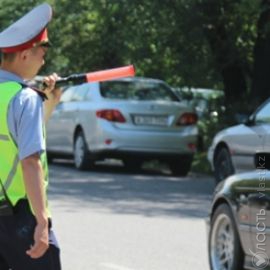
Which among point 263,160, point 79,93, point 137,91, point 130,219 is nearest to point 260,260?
point 263,160

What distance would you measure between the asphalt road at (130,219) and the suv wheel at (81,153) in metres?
0.24

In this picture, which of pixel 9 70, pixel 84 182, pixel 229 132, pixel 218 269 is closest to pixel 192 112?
pixel 84 182

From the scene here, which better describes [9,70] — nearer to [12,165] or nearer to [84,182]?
[12,165]

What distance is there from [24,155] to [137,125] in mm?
12894

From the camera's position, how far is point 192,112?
Result: 17266 mm

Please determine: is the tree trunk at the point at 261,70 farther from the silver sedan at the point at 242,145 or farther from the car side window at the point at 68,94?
the silver sedan at the point at 242,145

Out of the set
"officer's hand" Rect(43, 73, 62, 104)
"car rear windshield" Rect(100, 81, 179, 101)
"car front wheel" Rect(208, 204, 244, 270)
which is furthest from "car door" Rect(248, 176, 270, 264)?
"car rear windshield" Rect(100, 81, 179, 101)

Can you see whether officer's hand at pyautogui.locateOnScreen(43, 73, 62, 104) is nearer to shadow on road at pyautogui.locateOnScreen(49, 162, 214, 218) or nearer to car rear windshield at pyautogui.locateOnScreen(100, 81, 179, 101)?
shadow on road at pyautogui.locateOnScreen(49, 162, 214, 218)

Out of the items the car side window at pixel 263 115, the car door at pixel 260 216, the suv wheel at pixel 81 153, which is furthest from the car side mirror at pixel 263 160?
the suv wheel at pixel 81 153

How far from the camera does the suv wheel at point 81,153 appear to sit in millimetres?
17734

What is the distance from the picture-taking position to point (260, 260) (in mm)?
6766

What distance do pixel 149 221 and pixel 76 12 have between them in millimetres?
9755

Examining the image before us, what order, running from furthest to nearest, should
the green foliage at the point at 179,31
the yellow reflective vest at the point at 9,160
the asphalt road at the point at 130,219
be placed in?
the green foliage at the point at 179,31, the asphalt road at the point at 130,219, the yellow reflective vest at the point at 9,160

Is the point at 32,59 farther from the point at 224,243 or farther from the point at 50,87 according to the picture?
the point at 224,243
